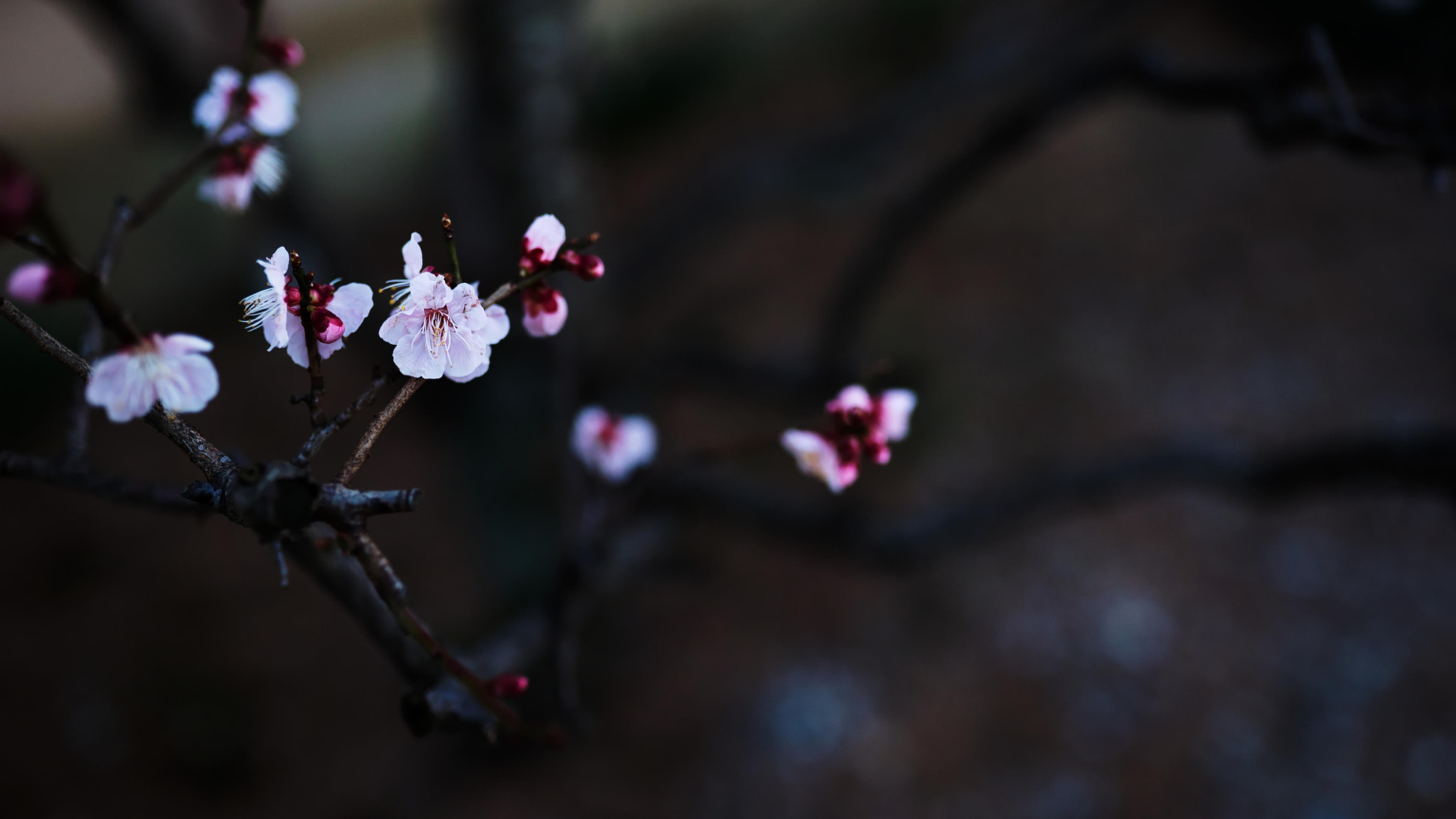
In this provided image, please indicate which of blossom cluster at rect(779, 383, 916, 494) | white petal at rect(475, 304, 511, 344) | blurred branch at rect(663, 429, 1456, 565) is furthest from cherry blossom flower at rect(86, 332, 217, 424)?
blurred branch at rect(663, 429, 1456, 565)

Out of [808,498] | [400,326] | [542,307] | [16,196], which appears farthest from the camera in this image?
[808,498]

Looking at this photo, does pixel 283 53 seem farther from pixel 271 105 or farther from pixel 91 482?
pixel 91 482

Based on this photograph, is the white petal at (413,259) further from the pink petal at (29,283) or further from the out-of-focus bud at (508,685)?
the out-of-focus bud at (508,685)

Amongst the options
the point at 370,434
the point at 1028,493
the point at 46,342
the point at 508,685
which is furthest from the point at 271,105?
the point at 1028,493

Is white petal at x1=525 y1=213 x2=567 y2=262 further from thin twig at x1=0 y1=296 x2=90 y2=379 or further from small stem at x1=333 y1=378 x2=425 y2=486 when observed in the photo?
thin twig at x1=0 y1=296 x2=90 y2=379

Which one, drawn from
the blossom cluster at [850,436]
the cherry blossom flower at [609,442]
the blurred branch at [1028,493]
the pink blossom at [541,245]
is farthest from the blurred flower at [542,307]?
the blurred branch at [1028,493]

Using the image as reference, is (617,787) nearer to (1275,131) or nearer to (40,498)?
(1275,131)

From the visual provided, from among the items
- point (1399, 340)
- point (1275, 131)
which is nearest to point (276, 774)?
point (1275, 131)
